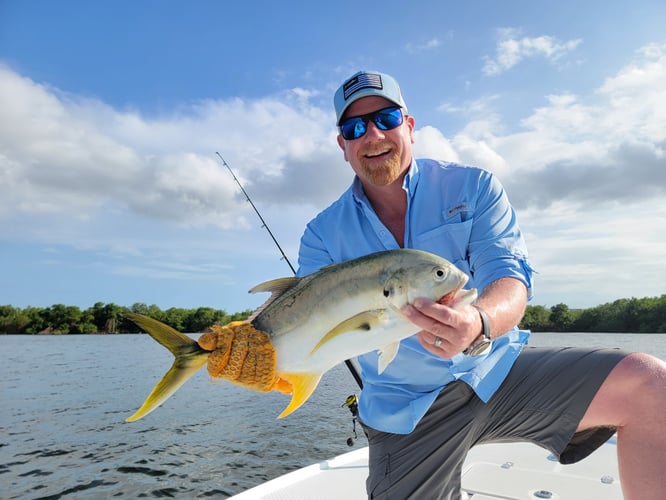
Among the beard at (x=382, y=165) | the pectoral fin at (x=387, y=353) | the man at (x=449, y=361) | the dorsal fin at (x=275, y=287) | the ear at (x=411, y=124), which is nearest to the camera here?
the pectoral fin at (x=387, y=353)

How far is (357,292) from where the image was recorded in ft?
7.25

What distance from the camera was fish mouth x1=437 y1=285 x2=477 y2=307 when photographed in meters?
2.05

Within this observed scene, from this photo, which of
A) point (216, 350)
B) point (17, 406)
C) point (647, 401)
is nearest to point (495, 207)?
point (647, 401)

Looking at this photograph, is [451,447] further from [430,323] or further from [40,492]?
[40,492]

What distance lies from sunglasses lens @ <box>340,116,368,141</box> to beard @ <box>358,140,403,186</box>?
0.40 ft

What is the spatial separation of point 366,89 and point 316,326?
171cm

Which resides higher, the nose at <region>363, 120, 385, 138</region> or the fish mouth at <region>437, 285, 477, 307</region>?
the nose at <region>363, 120, 385, 138</region>

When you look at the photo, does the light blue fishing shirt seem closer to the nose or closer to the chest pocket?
the chest pocket

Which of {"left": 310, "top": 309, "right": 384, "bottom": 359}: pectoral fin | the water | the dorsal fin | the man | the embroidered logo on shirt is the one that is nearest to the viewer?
{"left": 310, "top": 309, "right": 384, "bottom": 359}: pectoral fin

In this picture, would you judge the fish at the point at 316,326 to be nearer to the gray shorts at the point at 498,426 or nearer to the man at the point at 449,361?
the man at the point at 449,361

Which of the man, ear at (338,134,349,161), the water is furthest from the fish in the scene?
the water

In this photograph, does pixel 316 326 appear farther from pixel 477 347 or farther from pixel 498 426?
pixel 498 426

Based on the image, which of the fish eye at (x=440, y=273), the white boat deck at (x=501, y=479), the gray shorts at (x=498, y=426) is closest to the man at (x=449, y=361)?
the gray shorts at (x=498, y=426)

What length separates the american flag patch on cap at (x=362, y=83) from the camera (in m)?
3.28
